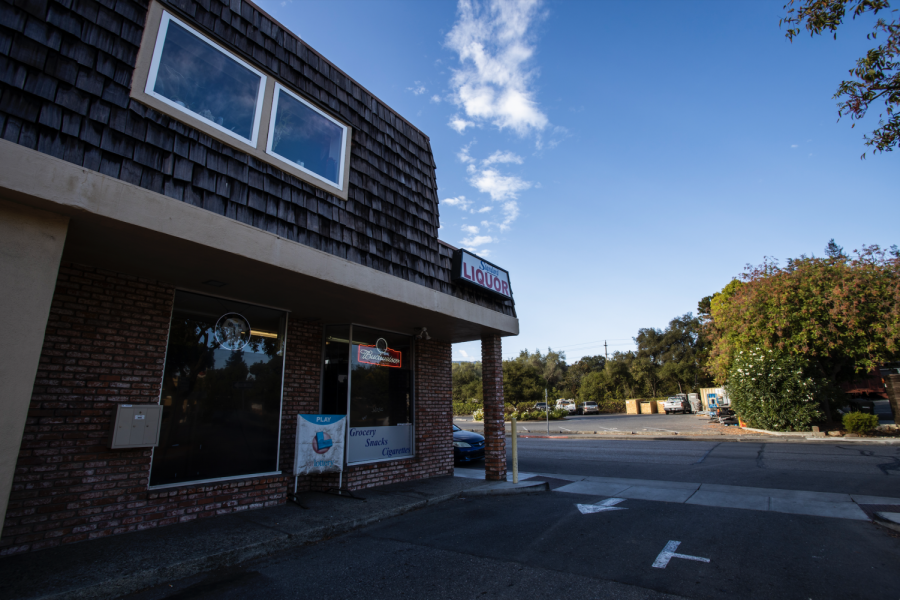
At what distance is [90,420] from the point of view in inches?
192

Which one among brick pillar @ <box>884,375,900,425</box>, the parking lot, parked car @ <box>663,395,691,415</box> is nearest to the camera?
brick pillar @ <box>884,375,900,425</box>

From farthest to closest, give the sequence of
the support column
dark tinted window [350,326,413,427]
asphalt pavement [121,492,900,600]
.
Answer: dark tinted window [350,326,413,427] → asphalt pavement [121,492,900,600] → the support column

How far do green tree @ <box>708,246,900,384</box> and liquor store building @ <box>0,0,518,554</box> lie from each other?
55.4 ft

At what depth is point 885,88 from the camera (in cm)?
576

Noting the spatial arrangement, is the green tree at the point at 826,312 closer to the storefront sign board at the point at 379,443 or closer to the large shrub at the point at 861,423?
the large shrub at the point at 861,423

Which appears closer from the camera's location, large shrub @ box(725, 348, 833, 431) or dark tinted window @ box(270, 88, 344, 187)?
dark tinted window @ box(270, 88, 344, 187)

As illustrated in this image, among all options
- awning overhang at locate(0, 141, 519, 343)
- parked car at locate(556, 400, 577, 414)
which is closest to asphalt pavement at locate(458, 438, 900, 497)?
awning overhang at locate(0, 141, 519, 343)

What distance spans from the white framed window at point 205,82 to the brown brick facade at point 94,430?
223 centimetres

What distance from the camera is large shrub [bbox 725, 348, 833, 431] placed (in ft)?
58.5

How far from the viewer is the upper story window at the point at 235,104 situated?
456 cm

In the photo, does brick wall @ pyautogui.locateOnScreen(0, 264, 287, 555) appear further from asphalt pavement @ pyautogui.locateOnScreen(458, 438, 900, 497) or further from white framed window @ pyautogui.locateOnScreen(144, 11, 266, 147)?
asphalt pavement @ pyautogui.locateOnScreen(458, 438, 900, 497)

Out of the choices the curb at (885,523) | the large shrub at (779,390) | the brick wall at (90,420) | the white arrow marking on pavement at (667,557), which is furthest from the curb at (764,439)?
the brick wall at (90,420)

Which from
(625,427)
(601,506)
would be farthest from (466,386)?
(601,506)

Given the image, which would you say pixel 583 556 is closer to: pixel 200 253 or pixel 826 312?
pixel 200 253
